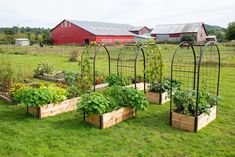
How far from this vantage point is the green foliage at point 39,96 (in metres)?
5.10

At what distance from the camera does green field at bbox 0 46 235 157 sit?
381 cm

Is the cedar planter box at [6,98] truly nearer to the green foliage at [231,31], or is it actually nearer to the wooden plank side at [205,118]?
the wooden plank side at [205,118]

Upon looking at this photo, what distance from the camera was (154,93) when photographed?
649cm

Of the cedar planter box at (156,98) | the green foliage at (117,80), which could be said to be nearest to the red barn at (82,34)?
the green foliage at (117,80)

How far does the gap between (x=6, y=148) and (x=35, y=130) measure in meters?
0.77

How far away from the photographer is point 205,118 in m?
4.82

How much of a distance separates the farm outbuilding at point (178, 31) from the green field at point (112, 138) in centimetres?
4555

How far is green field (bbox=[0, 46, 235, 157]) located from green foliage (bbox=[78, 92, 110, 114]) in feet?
1.26

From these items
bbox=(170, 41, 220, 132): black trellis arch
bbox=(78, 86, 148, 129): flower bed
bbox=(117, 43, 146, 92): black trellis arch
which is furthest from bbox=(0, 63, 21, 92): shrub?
bbox=(170, 41, 220, 132): black trellis arch

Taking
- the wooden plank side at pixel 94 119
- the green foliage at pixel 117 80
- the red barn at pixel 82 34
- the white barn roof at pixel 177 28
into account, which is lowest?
the wooden plank side at pixel 94 119

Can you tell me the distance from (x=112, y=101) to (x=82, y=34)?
3441cm

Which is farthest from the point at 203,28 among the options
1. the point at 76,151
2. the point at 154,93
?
the point at 76,151

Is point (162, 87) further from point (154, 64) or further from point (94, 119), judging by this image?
point (94, 119)

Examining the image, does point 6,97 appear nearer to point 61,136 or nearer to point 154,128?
point 61,136
